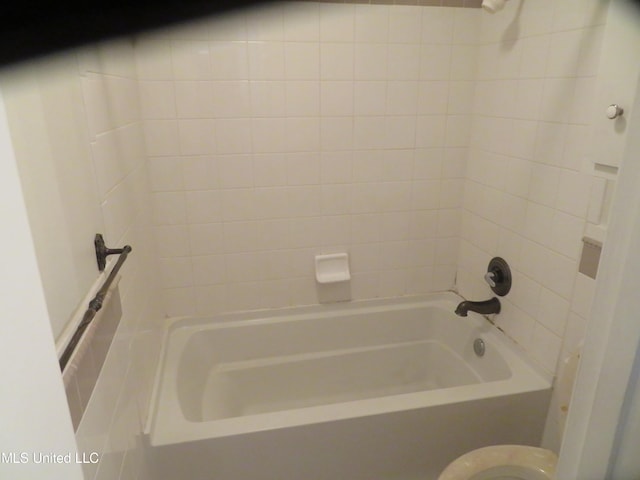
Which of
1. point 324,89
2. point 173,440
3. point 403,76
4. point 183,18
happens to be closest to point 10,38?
point 183,18

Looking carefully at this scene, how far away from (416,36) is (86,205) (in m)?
1.55

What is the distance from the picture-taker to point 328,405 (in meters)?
1.48

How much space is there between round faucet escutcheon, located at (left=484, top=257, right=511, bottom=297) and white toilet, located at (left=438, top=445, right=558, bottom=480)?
664 mm

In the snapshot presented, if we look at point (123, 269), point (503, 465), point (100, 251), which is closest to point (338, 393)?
point (503, 465)

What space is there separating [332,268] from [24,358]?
171 cm

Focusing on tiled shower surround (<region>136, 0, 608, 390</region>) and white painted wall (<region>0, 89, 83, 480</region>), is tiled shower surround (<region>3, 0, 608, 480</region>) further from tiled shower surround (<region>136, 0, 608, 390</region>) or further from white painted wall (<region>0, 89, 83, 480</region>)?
white painted wall (<region>0, 89, 83, 480</region>)

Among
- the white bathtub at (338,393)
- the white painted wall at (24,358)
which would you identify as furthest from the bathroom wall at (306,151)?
the white painted wall at (24,358)

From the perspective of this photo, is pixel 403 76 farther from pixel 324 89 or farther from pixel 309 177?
pixel 309 177

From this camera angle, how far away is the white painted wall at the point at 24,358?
1.14ft

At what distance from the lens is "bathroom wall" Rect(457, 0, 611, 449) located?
1352mm

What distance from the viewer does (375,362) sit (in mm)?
2146

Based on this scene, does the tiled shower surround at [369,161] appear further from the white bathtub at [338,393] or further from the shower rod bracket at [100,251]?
the shower rod bracket at [100,251]

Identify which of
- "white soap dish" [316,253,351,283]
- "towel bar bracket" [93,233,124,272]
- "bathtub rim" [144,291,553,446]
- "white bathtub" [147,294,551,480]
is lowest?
"white bathtub" [147,294,551,480]

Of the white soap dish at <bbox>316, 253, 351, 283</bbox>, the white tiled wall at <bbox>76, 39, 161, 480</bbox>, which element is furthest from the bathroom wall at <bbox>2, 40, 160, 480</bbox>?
the white soap dish at <bbox>316, 253, 351, 283</bbox>
